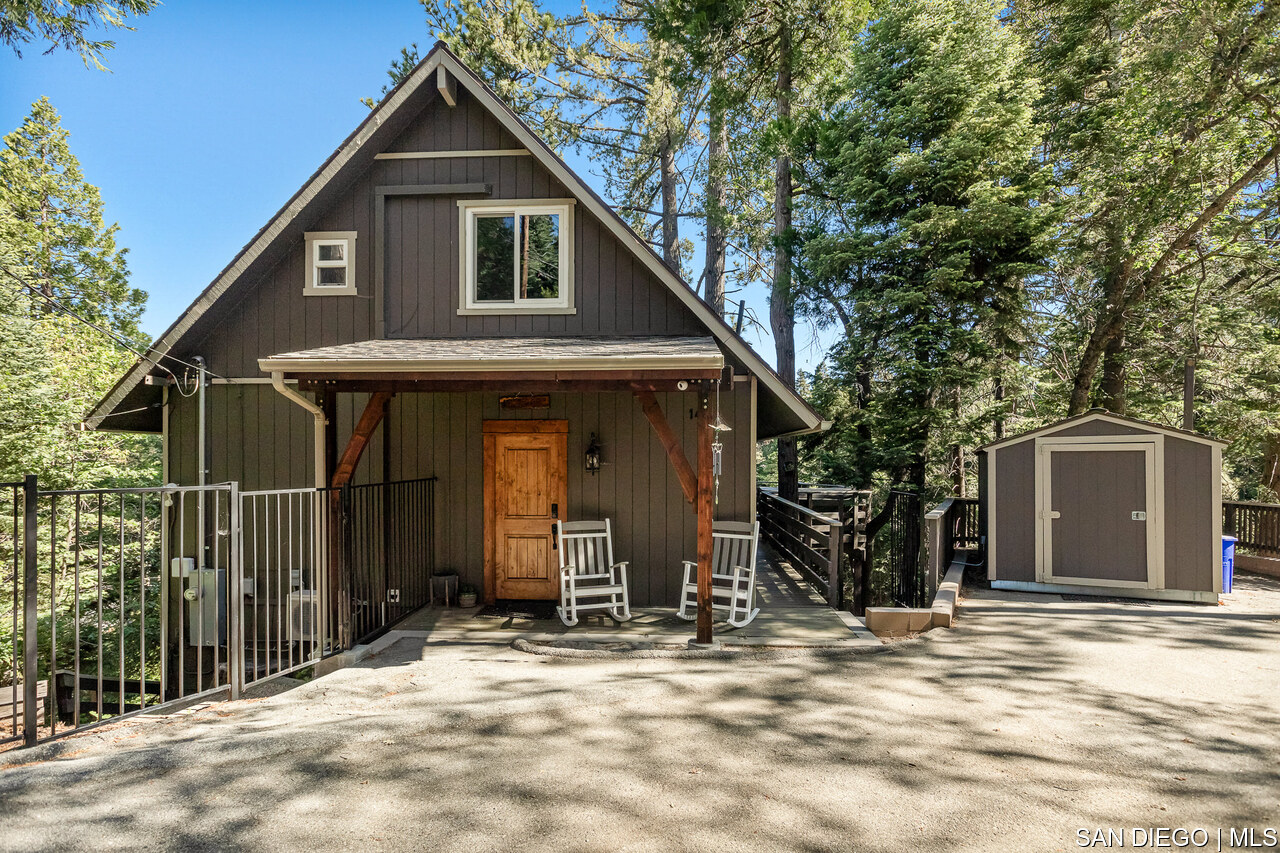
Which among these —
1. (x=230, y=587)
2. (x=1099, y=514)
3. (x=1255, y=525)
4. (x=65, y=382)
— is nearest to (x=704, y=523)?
(x=230, y=587)

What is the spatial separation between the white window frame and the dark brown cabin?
19 millimetres

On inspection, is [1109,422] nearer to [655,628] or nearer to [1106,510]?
[1106,510]

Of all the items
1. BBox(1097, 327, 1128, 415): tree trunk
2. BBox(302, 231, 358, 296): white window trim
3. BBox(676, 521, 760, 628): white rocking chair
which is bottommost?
BBox(676, 521, 760, 628): white rocking chair

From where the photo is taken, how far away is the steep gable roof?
710cm

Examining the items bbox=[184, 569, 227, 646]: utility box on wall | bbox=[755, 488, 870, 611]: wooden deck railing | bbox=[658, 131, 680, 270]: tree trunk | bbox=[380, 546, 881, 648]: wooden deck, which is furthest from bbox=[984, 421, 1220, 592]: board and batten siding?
bbox=[658, 131, 680, 270]: tree trunk

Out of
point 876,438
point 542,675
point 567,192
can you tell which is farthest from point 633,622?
point 876,438

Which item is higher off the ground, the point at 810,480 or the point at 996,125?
the point at 996,125

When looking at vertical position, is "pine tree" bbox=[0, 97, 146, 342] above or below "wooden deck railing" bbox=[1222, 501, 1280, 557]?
above

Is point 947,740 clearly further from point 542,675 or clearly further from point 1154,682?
point 542,675

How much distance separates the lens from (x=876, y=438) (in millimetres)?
13266

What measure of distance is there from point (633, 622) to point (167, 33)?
1438 cm

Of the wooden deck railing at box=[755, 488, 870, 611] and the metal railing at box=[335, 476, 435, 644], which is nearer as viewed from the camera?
the metal railing at box=[335, 476, 435, 644]

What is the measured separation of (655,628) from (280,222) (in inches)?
247

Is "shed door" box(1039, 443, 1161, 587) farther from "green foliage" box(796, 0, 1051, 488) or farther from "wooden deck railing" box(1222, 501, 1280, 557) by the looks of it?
"green foliage" box(796, 0, 1051, 488)
